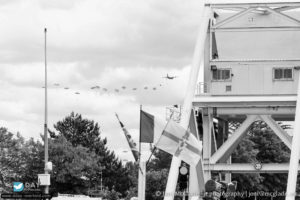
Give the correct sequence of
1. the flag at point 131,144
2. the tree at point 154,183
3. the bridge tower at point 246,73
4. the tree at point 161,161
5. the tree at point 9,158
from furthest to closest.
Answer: the tree at point 161,161 → the tree at point 9,158 → the tree at point 154,183 → the bridge tower at point 246,73 → the flag at point 131,144

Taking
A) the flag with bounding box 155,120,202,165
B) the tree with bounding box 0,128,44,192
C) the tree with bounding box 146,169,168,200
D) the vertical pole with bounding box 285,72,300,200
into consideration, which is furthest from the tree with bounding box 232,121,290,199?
the flag with bounding box 155,120,202,165

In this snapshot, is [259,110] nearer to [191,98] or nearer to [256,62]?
[256,62]

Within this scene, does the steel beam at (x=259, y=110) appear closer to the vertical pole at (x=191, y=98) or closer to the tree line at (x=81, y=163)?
the vertical pole at (x=191, y=98)

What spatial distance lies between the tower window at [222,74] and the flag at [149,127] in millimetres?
21423

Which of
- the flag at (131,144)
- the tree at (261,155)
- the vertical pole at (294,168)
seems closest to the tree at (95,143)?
the tree at (261,155)

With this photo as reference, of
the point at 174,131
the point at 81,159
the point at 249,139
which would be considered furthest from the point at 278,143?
the point at 174,131

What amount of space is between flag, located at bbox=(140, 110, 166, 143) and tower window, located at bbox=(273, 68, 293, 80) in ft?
72.9

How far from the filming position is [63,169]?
105688mm

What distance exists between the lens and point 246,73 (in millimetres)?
49750

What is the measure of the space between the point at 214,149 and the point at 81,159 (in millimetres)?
58011

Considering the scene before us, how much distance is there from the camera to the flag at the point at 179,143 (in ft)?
90.6

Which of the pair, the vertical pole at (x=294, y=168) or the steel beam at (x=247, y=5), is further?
the steel beam at (x=247, y=5)

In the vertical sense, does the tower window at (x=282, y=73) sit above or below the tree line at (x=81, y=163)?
above

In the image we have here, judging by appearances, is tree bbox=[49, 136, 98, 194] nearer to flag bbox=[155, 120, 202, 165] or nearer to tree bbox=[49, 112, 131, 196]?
tree bbox=[49, 112, 131, 196]
